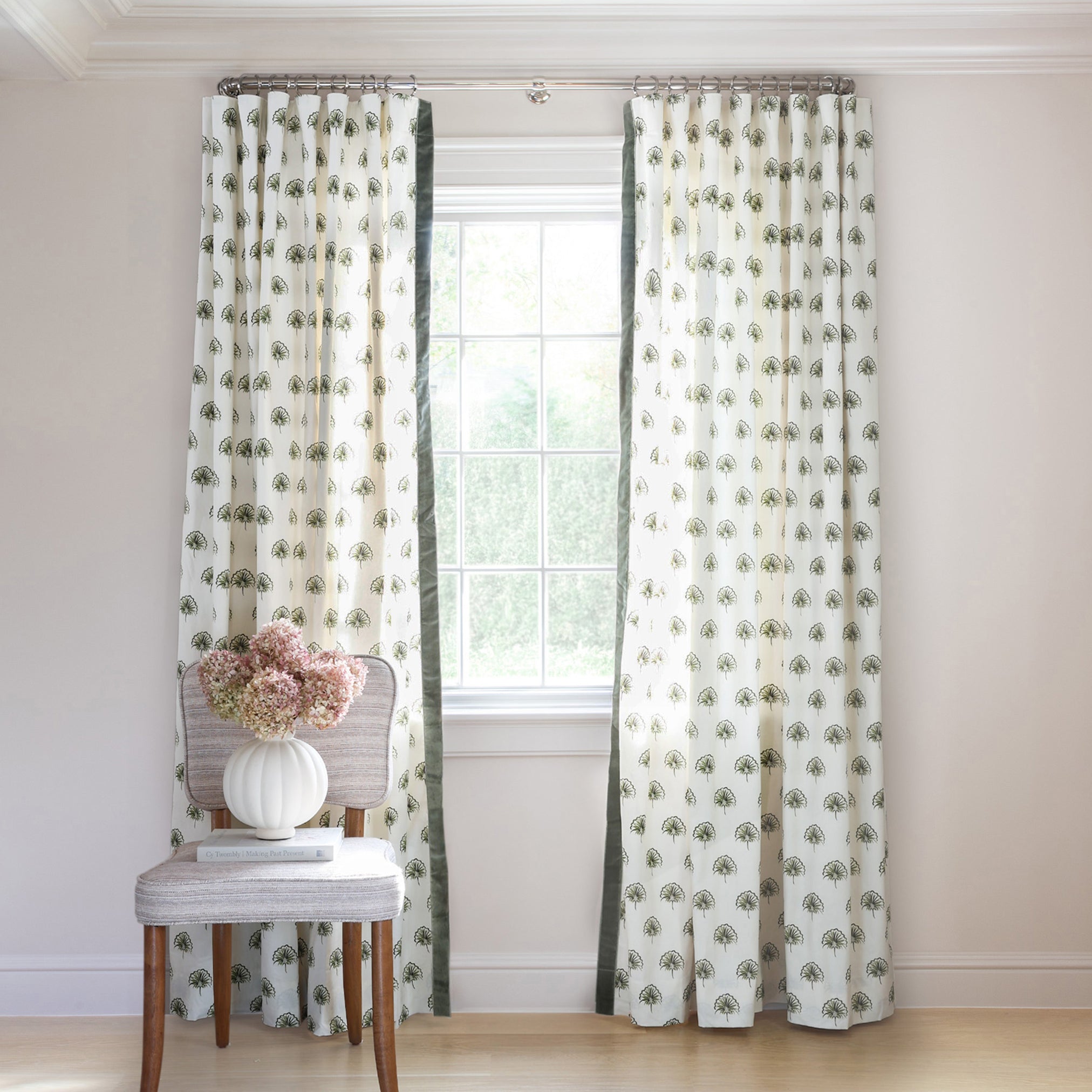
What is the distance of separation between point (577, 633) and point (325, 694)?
91 cm

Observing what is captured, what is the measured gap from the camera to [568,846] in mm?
2641

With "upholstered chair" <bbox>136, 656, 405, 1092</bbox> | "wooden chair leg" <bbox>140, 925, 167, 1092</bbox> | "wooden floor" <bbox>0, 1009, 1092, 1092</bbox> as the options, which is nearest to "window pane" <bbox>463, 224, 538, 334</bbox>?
"upholstered chair" <bbox>136, 656, 405, 1092</bbox>

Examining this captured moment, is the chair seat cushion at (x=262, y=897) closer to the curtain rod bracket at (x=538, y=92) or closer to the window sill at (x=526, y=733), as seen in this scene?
the window sill at (x=526, y=733)

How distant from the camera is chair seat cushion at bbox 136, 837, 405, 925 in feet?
6.46

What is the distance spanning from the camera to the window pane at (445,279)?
281 centimetres

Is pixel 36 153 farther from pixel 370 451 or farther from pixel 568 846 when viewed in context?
pixel 568 846

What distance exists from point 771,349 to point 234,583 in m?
1.61

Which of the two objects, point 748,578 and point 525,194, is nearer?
point 748,578

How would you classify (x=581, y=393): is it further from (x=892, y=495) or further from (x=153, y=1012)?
(x=153, y=1012)

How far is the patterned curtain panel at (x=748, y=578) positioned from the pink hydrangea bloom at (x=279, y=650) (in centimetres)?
88

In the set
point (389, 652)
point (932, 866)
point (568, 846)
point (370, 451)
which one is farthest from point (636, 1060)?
point (370, 451)

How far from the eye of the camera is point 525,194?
270 centimetres

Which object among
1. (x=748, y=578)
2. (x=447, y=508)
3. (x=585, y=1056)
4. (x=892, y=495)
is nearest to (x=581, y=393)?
(x=447, y=508)

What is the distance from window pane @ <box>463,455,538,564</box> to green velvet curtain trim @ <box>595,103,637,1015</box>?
13.3 inches
